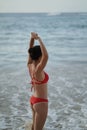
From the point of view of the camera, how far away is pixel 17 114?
666cm

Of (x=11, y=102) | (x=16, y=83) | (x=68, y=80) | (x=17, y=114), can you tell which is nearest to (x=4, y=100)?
(x=11, y=102)

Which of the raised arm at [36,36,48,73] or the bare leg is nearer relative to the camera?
the raised arm at [36,36,48,73]

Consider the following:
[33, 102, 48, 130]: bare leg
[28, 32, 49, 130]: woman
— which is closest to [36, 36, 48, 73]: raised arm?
[28, 32, 49, 130]: woman

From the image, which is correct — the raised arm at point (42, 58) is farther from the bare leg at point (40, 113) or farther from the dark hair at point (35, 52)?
the bare leg at point (40, 113)

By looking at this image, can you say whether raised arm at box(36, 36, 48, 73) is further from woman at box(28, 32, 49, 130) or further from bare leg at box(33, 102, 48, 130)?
bare leg at box(33, 102, 48, 130)

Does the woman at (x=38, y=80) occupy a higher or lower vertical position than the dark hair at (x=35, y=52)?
lower

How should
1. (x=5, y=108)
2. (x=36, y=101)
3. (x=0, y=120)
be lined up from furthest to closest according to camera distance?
(x=5, y=108) → (x=0, y=120) → (x=36, y=101)

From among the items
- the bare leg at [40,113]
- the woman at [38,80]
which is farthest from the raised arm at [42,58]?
the bare leg at [40,113]

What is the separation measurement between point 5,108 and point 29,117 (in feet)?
2.54

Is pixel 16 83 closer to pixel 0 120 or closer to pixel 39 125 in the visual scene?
pixel 0 120

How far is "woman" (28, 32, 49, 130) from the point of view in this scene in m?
4.12

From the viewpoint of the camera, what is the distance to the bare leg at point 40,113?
14.1ft

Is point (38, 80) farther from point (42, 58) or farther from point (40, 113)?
point (40, 113)

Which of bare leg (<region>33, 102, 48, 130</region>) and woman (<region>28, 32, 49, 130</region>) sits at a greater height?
woman (<region>28, 32, 49, 130</region>)
